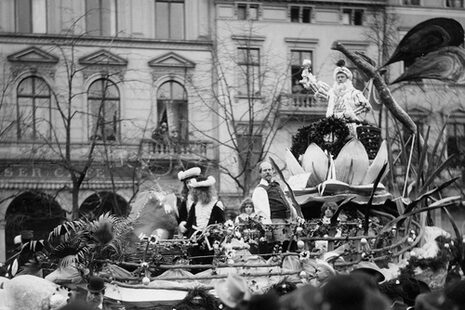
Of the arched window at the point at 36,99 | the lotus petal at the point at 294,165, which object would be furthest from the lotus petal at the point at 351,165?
the arched window at the point at 36,99

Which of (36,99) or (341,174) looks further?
(36,99)

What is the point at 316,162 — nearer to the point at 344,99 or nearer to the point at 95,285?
the point at 344,99

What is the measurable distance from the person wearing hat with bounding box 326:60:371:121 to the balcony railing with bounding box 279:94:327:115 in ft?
61.9

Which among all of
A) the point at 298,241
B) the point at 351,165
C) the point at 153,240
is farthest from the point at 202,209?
the point at 351,165

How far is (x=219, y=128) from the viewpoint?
37156 millimetres

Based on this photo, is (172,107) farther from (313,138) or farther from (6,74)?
(313,138)

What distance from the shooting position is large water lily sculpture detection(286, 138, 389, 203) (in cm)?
1424

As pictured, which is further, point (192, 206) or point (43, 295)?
point (192, 206)

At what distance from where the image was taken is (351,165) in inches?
571

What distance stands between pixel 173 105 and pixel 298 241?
2589cm

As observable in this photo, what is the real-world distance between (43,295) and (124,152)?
25043mm

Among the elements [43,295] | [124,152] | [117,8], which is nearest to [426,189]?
[43,295]

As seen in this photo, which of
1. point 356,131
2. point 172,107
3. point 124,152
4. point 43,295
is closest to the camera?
point 43,295

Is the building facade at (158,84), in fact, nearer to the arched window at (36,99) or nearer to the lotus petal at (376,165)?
the arched window at (36,99)
